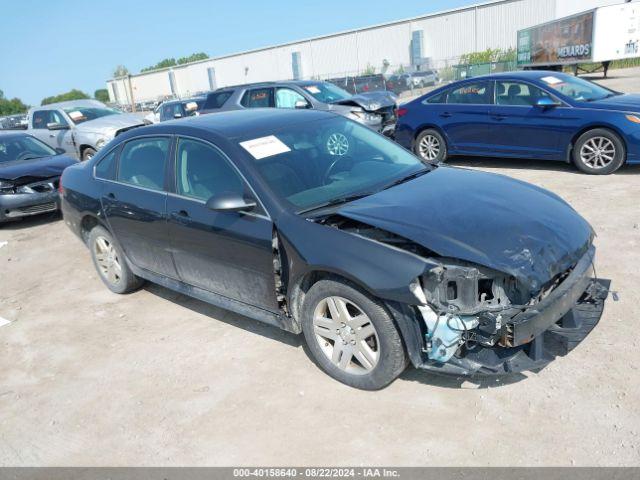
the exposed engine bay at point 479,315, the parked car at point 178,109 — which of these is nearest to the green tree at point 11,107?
the parked car at point 178,109

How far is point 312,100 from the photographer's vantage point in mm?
11352

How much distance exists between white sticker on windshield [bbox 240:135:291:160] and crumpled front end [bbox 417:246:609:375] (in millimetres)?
1568

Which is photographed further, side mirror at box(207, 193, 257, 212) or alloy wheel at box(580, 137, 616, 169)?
alloy wheel at box(580, 137, 616, 169)

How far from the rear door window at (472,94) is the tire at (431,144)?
0.64 metres

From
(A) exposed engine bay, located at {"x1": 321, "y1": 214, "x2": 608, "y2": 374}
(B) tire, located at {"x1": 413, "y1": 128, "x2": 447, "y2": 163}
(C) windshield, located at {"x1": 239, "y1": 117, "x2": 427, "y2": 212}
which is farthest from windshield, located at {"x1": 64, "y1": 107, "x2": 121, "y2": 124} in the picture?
(A) exposed engine bay, located at {"x1": 321, "y1": 214, "x2": 608, "y2": 374}

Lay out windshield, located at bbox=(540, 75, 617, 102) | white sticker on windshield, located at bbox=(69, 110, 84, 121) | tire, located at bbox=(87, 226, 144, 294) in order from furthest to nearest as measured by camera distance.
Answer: white sticker on windshield, located at bbox=(69, 110, 84, 121)
windshield, located at bbox=(540, 75, 617, 102)
tire, located at bbox=(87, 226, 144, 294)

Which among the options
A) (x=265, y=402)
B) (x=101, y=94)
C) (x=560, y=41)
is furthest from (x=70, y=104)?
(x=101, y=94)

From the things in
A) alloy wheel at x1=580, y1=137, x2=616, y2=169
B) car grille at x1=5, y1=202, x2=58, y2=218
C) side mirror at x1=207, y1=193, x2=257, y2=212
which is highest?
side mirror at x1=207, y1=193, x2=257, y2=212

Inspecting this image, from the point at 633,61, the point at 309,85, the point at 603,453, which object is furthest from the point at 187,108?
the point at 633,61

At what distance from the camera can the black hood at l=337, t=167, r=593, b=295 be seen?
3072 millimetres

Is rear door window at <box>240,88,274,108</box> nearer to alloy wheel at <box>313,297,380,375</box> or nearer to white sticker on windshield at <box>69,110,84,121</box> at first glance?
white sticker on windshield at <box>69,110,84,121</box>

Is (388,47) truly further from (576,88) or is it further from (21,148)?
(21,148)

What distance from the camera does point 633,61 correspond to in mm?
31188

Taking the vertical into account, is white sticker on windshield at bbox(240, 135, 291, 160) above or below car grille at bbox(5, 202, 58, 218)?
above
